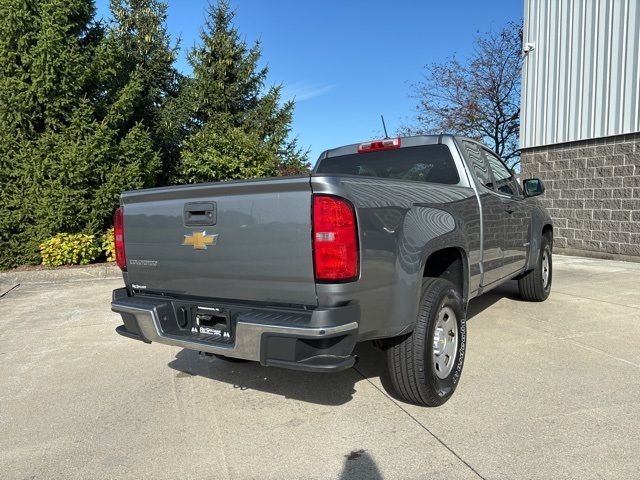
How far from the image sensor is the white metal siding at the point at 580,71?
30.9ft

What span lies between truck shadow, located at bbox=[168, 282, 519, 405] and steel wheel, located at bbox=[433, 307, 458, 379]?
14.6 inches

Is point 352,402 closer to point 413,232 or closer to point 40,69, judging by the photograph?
point 413,232

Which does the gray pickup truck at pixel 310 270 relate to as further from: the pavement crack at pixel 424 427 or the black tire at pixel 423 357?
the pavement crack at pixel 424 427

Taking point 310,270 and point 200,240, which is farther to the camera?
point 200,240

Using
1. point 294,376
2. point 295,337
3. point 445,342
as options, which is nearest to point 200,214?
point 295,337

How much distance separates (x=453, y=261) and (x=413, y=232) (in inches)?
35.5

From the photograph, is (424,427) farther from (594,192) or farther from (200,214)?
(594,192)

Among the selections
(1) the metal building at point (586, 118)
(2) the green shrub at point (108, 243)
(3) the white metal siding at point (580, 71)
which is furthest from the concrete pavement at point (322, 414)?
(3) the white metal siding at point (580, 71)

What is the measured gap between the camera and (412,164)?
426 cm

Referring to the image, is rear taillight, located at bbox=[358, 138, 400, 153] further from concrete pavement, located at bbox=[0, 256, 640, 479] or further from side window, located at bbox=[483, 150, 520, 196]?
concrete pavement, located at bbox=[0, 256, 640, 479]

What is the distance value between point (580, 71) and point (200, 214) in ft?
34.1

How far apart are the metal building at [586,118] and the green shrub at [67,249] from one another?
10.5m

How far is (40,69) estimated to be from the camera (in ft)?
31.7

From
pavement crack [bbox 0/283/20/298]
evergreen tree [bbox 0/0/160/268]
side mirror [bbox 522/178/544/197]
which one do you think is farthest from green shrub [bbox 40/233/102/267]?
side mirror [bbox 522/178/544/197]
